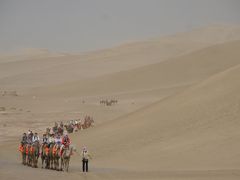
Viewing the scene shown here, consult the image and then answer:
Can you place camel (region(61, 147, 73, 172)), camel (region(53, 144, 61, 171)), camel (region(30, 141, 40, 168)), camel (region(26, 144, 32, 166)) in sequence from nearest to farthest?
camel (region(61, 147, 73, 172)) → camel (region(53, 144, 61, 171)) → camel (region(30, 141, 40, 168)) → camel (region(26, 144, 32, 166))

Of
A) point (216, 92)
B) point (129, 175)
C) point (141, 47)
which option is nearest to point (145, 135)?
point (216, 92)

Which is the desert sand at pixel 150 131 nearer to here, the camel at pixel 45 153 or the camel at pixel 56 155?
the camel at pixel 56 155

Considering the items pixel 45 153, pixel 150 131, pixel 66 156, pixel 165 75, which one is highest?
pixel 165 75

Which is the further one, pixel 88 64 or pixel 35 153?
pixel 88 64

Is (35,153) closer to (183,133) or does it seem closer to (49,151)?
(49,151)

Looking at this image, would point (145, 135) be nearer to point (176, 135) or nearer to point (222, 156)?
point (176, 135)

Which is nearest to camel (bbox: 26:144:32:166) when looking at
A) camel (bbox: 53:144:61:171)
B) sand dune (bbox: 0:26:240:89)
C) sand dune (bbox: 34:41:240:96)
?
camel (bbox: 53:144:61:171)

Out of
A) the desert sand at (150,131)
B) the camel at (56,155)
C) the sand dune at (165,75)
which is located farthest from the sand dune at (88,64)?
the camel at (56,155)

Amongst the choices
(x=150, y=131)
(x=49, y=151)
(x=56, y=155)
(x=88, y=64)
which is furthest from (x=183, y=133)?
(x=88, y=64)

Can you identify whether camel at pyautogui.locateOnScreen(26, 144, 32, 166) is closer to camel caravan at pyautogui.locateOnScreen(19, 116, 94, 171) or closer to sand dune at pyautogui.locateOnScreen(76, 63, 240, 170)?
camel caravan at pyautogui.locateOnScreen(19, 116, 94, 171)

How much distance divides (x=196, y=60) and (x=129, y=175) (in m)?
69.6

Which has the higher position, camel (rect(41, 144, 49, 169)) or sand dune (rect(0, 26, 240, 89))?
sand dune (rect(0, 26, 240, 89))

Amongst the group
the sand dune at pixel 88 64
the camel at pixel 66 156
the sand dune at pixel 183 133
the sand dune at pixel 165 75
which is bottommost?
the camel at pixel 66 156

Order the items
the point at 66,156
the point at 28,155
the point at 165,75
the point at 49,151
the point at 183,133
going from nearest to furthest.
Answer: the point at 66,156 → the point at 49,151 → the point at 28,155 → the point at 183,133 → the point at 165,75
